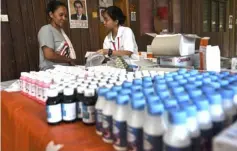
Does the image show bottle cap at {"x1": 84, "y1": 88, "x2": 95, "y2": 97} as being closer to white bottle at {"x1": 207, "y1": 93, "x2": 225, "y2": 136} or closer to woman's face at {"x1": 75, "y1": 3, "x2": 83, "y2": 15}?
white bottle at {"x1": 207, "y1": 93, "x2": 225, "y2": 136}

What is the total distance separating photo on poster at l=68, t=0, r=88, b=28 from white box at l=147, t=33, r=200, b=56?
1.71 meters

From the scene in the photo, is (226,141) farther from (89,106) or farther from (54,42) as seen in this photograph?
(54,42)

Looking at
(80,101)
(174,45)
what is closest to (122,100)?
(80,101)

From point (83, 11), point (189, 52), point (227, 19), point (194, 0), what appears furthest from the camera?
point (227, 19)

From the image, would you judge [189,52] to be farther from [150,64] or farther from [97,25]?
[97,25]

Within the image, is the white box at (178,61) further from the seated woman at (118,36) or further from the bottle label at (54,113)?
the bottle label at (54,113)

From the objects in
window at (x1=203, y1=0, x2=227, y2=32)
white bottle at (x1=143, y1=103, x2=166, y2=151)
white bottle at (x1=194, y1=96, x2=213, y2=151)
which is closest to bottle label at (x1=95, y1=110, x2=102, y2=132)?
white bottle at (x1=143, y1=103, x2=166, y2=151)

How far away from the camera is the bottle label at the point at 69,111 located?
33.0 inches

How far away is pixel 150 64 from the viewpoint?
5.68 ft

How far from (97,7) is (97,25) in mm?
276

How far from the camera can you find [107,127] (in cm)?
69

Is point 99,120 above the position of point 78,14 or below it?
below

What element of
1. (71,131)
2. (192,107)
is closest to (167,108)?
(192,107)

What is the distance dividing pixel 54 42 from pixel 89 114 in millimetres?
1423
